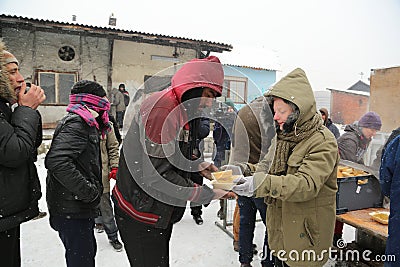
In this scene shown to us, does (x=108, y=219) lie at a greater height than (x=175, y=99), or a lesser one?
lesser

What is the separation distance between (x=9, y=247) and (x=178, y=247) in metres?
1.96

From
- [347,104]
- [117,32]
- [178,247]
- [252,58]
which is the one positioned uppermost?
[252,58]

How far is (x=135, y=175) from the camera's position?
1.73 m

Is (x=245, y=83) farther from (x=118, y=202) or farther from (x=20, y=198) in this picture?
(x=20, y=198)

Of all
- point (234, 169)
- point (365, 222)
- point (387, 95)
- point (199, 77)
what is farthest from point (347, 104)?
point (199, 77)

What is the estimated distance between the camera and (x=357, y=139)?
3.64m

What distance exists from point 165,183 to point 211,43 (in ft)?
29.7

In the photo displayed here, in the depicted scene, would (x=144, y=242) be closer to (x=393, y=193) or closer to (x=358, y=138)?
(x=393, y=193)

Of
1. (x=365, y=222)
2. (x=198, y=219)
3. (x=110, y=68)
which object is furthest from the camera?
(x=110, y=68)

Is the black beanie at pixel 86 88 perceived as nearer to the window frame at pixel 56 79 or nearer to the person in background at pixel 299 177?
the person in background at pixel 299 177

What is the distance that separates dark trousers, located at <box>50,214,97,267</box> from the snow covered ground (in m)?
0.93

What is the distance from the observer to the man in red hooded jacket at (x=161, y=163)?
5.22 feet

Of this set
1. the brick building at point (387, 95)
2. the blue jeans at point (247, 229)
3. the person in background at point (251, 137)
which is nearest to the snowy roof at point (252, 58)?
the brick building at point (387, 95)

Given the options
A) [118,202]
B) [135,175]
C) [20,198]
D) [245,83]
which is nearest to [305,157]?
[245,83]
